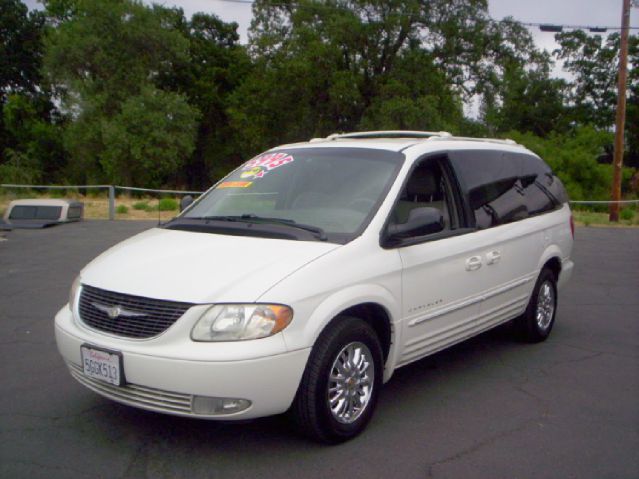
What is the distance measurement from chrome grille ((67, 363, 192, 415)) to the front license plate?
0.16 feet

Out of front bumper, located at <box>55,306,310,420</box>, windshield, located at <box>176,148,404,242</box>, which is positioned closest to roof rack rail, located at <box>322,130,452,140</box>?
windshield, located at <box>176,148,404,242</box>

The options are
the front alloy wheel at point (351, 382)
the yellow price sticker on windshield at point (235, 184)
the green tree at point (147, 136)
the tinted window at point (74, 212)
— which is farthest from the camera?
the green tree at point (147, 136)

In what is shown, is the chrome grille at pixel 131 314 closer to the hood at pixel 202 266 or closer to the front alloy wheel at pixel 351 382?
the hood at pixel 202 266

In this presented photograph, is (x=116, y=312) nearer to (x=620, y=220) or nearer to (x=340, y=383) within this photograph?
(x=340, y=383)

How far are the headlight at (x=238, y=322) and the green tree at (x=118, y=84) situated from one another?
3177 cm

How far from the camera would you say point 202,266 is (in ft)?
12.8

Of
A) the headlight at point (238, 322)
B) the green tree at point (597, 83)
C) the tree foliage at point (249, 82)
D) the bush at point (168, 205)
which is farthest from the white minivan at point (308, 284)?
the green tree at point (597, 83)

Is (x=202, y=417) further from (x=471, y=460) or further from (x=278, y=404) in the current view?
(x=471, y=460)

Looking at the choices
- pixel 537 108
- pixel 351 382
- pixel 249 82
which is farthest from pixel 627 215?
pixel 537 108

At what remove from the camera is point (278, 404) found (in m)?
3.67

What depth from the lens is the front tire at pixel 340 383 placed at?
150 inches

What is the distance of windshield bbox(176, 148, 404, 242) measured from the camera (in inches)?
176

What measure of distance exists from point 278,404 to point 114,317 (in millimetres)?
1024

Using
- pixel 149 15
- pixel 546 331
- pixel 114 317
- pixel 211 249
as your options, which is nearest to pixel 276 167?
pixel 211 249
